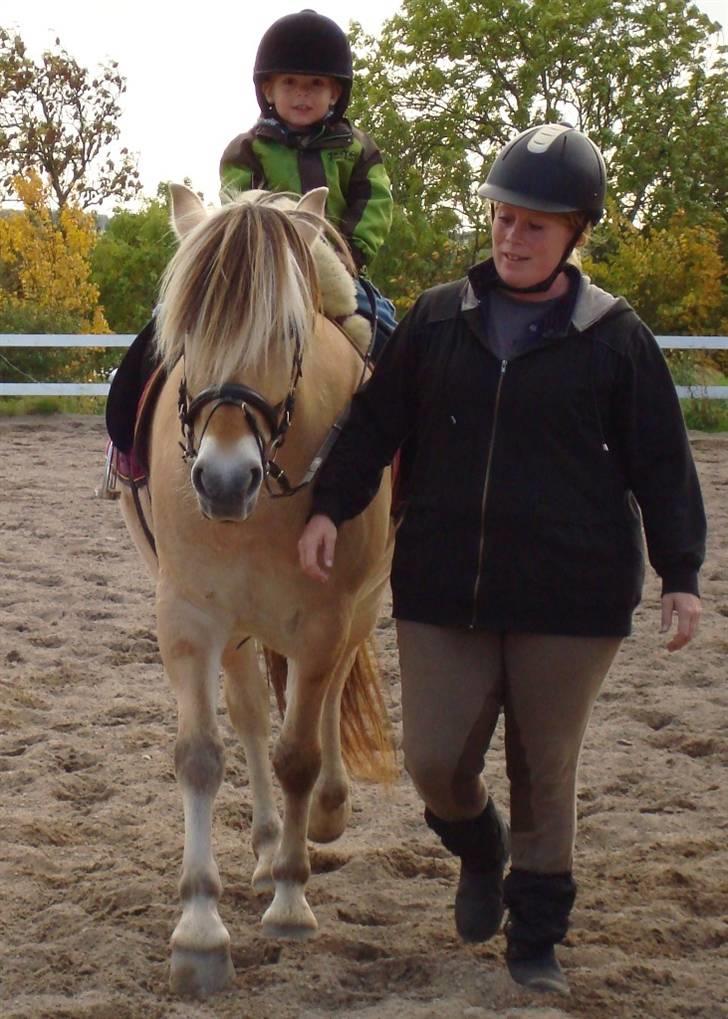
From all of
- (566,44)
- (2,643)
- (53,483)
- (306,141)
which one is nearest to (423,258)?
(566,44)

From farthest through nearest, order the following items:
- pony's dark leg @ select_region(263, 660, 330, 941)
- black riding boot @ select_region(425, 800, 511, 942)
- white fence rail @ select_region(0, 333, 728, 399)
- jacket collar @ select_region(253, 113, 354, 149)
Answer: white fence rail @ select_region(0, 333, 728, 399)
jacket collar @ select_region(253, 113, 354, 149)
pony's dark leg @ select_region(263, 660, 330, 941)
black riding boot @ select_region(425, 800, 511, 942)

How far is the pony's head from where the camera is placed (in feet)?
9.87

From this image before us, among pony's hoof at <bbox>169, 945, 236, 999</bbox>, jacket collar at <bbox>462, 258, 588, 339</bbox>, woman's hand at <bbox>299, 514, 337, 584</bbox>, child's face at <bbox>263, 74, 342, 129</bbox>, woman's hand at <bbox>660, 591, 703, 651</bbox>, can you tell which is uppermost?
child's face at <bbox>263, 74, 342, 129</bbox>

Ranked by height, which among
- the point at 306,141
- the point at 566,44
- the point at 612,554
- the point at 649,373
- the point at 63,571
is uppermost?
the point at 566,44

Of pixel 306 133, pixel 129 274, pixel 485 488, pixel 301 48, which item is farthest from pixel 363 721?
pixel 129 274

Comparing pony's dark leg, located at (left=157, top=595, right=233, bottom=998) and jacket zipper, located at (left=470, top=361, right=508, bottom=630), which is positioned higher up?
jacket zipper, located at (left=470, top=361, right=508, bottom=630)

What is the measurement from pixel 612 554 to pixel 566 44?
2325 cm

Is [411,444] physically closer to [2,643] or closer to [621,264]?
[2,643]

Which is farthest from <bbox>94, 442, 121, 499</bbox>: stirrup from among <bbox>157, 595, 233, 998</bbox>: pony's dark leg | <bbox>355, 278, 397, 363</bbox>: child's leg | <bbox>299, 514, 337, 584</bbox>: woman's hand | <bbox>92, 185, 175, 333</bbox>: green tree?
<bbox>92, 185, 175, 333</bbox>: green tree

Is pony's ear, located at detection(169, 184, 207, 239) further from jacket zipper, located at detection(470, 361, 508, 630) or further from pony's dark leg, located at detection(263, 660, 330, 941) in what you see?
pony's dark leg, located at detection(263, 660, 330, 941)

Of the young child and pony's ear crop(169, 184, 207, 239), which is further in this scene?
the young child

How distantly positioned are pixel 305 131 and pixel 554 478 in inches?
73.4

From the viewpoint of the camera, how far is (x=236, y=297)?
3207 millimetres

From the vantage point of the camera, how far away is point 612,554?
3141 millimetres
